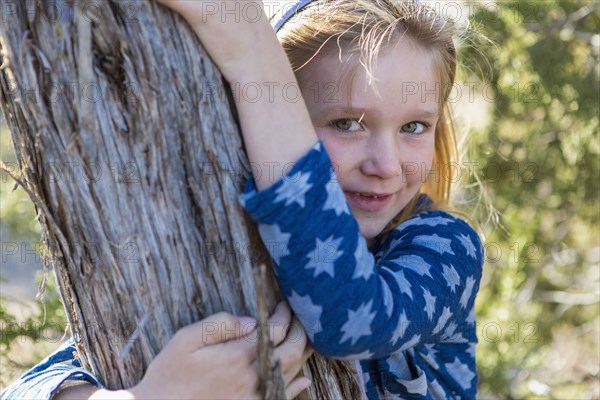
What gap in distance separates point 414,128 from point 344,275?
0.70 meters

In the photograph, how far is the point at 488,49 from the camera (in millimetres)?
4895

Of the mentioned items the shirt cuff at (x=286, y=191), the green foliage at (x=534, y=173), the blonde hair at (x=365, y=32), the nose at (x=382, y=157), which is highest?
the blonde hair at (x=365, y=32)

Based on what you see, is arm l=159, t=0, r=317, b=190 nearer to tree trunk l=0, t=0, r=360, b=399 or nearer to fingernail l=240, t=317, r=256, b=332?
tree trunk l=0, t=0, r=360, b=399

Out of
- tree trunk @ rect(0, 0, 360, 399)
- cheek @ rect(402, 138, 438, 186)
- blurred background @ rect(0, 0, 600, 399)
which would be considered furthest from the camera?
blurred background @ rect(0, 0, 600, 399)

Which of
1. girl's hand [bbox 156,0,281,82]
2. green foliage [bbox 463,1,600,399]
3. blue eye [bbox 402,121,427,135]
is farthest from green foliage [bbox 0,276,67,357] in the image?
green foliage [bbox 463,1,600,399]

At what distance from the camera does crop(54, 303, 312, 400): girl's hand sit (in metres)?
1.55

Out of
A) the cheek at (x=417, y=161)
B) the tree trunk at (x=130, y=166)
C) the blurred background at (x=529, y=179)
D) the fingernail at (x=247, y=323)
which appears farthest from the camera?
the blurred background at (x=529, y=179)

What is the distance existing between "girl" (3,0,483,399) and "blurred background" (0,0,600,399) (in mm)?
2096

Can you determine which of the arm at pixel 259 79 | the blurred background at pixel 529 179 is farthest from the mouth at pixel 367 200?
the blurred background at pixel 529 179

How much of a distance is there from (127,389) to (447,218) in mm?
988

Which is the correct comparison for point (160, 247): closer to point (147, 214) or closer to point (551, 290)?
point (147, 214)

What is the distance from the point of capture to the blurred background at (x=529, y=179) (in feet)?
14.9

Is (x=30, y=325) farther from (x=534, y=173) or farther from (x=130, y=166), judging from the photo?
(x=534, y=173)

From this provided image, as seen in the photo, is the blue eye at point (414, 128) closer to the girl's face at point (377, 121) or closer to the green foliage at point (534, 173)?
the girl's face at point (377, 121)
